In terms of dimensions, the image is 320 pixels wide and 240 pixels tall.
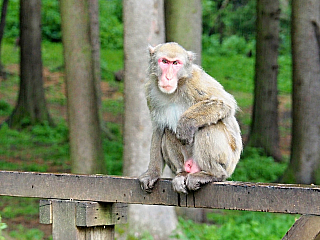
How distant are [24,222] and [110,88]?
520 inches

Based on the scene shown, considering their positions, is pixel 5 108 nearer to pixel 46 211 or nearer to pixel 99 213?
pixel 46 211

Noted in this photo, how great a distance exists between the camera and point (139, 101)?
715cm

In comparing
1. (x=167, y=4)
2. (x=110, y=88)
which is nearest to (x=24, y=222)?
(x=167, y=4)

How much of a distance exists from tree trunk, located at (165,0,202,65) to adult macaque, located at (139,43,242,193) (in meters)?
3.62

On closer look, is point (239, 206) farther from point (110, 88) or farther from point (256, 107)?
point (110, 88)

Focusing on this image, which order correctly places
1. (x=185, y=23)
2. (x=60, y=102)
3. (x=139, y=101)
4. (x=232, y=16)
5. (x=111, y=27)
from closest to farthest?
1. (x=139, y=101)
2. (x=185, y=23)
3. (x=60, y=102)
4. (x=232, y=16)
5. (x=111, y=27)

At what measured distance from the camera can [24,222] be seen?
28.6 feet

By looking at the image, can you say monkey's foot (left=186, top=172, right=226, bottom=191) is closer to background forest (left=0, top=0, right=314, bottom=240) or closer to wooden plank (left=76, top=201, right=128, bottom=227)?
wooden plank (left=76, top=201, right=128, bottom=227)

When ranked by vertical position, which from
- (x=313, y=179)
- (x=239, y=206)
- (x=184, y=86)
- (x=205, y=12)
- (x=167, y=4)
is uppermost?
(x=205, y=12)

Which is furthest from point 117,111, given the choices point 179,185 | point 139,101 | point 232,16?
point 179,185

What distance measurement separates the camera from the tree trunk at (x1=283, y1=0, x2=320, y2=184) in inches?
355

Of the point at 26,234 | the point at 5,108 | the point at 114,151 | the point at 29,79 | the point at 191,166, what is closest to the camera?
the point at 191,166

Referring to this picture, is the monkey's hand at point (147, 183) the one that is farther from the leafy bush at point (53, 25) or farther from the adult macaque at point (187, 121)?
the leafy bush at point (53, 25)

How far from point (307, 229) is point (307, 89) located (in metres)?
6.02
